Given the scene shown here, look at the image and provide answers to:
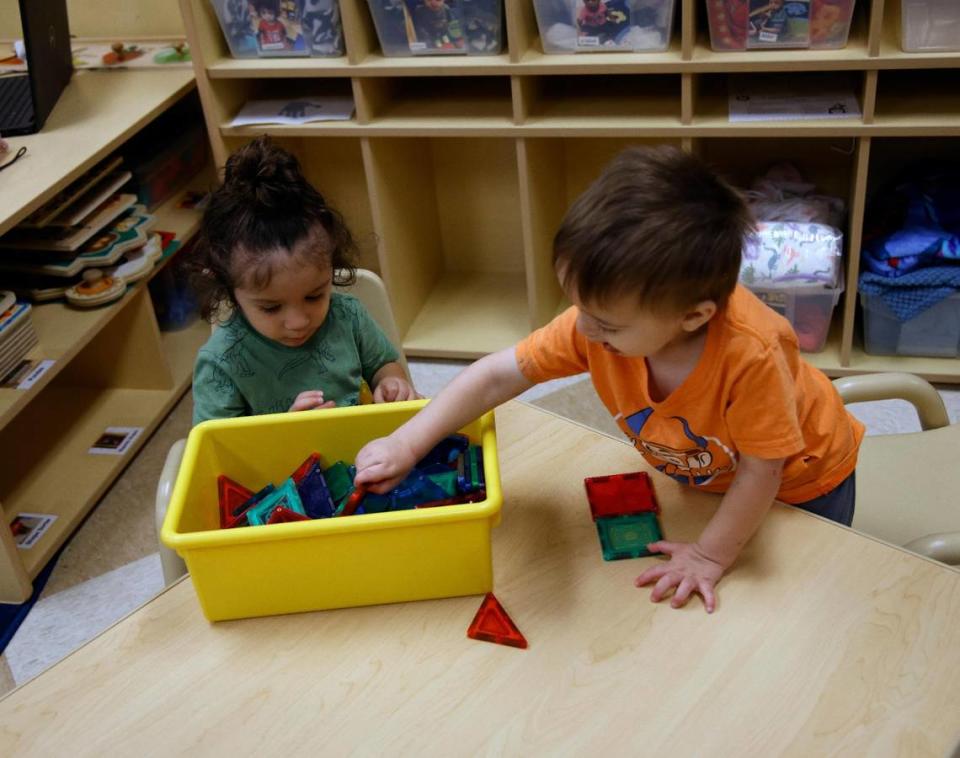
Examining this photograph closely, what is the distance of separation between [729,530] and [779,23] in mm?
1294

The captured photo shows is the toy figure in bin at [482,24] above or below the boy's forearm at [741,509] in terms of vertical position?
above

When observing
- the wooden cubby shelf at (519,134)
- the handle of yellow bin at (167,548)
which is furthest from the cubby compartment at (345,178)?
the handle of yellow bin at (167,548)

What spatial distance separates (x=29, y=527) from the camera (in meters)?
2.00

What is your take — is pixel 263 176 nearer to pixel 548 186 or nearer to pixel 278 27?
pixel 278 27

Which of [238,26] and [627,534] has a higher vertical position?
[238,26]

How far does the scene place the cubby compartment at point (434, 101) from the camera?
A: 2.16 metres

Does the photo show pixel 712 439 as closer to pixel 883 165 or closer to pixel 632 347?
pixel 632 347

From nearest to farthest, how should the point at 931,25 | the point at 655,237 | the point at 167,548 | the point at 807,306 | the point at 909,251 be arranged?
the point at 655,237, the point at 167,548, the point at 931,25, the point at 909,251, the point at 807,306

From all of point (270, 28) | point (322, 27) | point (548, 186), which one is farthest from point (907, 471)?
point (270, 28)

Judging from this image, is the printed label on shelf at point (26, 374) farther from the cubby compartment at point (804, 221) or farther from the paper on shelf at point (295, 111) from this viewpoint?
the cubby compartment at point (804, 221)

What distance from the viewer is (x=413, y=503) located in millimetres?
987

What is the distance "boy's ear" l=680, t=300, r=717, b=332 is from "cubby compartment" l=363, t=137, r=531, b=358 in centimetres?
149

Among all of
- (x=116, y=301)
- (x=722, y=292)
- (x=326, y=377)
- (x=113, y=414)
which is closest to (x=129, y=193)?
(x=116, y=301)

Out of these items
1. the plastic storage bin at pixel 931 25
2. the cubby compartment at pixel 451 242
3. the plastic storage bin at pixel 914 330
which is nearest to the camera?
the plastic storage bin at pixel 931 25
